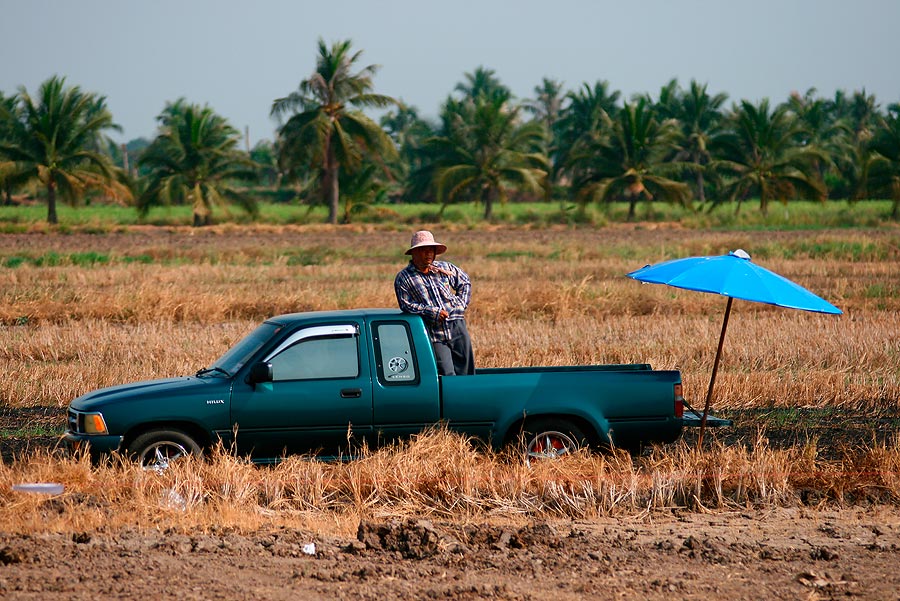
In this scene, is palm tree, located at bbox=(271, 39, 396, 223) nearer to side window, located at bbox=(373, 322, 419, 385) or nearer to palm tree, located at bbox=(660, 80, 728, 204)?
palm tree, located at bbox=(660, 80, 728, 204)

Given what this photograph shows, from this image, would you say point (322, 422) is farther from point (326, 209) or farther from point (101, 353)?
point (326, 209)

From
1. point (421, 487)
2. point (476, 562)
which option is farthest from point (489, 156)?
point (476, 562)

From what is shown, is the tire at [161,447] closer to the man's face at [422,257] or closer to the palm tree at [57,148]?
the man's face at [422,257]

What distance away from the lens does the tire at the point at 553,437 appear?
364 inches

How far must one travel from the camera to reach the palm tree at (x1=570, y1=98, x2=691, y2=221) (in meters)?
56.3

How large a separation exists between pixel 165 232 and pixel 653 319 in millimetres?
34272

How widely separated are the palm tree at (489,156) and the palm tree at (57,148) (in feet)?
51.8

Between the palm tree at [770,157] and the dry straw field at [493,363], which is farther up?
the palm tree at [770,157]

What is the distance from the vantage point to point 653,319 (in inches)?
781

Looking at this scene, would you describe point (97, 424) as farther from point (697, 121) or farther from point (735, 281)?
point (697, 121)

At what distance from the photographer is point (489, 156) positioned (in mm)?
57281

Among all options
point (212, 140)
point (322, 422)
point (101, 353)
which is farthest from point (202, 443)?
point (212, 140)

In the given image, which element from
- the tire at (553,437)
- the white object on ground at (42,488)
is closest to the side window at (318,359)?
the tire at (553,437)

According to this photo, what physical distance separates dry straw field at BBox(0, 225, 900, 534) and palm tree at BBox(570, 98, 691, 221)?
19.2 m
